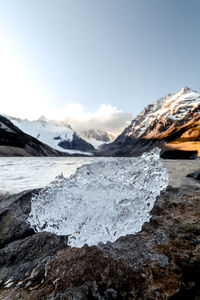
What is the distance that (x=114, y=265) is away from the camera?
1990 mm

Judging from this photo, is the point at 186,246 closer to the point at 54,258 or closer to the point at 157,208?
the point at 157,208

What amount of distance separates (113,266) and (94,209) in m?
0.85

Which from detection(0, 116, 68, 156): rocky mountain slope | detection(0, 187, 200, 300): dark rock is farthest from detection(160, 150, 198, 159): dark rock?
detection(0, 116, 68, 156): rocky mountain slope

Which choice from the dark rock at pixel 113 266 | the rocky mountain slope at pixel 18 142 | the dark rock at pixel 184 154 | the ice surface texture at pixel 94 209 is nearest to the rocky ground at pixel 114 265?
the dark rock at pixel 113 266

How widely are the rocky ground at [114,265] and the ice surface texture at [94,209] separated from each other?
236 mm

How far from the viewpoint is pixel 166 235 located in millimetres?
2531

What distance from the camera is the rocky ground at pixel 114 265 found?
1671 mm

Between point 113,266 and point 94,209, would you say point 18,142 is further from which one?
point 113,266

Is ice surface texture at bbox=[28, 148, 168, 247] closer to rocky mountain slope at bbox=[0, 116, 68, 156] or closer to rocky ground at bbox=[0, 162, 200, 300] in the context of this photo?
rocky ground at bbox=[0, 162, 200, 300]

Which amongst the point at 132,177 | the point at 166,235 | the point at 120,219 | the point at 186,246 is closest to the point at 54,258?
the point at 120,219

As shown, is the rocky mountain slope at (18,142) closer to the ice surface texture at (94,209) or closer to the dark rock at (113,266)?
the ice surface texture at (94,209)

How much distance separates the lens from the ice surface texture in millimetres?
2395

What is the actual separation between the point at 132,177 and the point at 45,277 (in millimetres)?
2668

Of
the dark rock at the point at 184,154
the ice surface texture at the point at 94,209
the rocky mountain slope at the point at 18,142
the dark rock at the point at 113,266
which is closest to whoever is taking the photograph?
the dark rock at the point at 113,266
